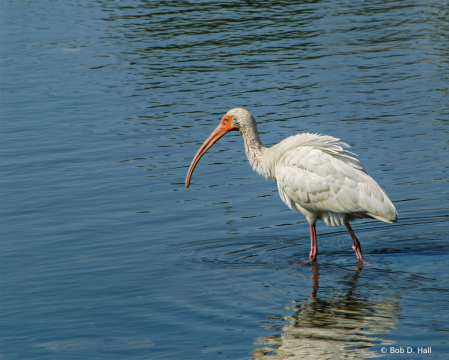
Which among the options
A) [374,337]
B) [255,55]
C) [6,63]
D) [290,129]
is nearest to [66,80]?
[6,63]

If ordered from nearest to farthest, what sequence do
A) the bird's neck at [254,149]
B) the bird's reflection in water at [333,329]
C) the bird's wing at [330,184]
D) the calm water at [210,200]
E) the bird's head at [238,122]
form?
the bird's reflection in water at [333,329]
the calm water at [210,200]
the bird's wing at [330,184]
the bird's neck at [254,149]
the bird's head at [238,122]

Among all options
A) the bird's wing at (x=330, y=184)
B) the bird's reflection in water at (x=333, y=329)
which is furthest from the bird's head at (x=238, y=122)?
the bird's reflection in water at (x=333, y=329)

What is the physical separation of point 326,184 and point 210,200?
117 inches

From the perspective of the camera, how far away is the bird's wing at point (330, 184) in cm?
920

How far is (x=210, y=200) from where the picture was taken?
39.5 feet

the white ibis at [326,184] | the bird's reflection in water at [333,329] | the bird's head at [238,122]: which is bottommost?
the bird's reflection in water at [333,329]

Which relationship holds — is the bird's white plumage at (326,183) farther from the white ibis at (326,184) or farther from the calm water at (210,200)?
the calm water at (210,200)

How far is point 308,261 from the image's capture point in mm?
9711

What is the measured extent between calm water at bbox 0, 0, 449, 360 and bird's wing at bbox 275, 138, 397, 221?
710 mm

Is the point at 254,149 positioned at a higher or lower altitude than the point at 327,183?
higher

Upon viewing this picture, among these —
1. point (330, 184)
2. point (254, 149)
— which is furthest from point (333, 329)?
point (254, 149)

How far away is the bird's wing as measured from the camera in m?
9.20

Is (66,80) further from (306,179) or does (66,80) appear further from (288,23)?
(306,179)

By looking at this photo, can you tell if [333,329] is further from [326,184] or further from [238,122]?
[238,122]
